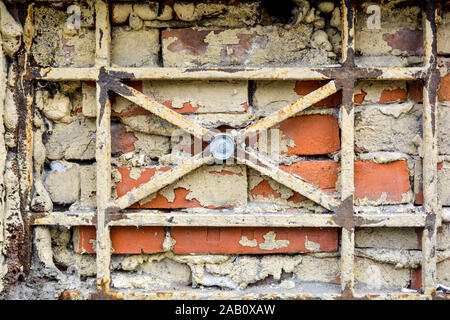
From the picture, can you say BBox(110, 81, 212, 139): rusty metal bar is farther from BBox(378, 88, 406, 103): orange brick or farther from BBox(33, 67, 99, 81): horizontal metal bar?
BBox(378, 88, 406, 103): orange brick

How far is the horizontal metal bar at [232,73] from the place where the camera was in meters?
2.13

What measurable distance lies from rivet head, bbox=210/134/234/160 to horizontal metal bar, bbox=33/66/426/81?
356 mm

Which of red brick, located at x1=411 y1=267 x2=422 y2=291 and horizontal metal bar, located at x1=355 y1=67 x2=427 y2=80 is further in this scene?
red brick, located at x1=411 y1=267 x2=422 y2=291

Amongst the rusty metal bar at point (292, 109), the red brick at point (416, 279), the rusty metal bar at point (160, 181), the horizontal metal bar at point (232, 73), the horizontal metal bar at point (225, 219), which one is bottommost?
the red brick at point (416, 279)

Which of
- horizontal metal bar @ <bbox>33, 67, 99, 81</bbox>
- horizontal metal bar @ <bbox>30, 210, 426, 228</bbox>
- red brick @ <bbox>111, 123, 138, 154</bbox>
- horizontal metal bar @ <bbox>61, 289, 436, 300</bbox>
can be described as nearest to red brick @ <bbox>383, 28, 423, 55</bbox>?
horizontal metal bar @ <bbox>30, 210, 426, 228</bbox>

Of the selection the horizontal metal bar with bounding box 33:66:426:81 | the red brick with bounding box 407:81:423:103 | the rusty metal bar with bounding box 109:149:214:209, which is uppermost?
the horizontal metal bar with bounding box 33:66:426:81

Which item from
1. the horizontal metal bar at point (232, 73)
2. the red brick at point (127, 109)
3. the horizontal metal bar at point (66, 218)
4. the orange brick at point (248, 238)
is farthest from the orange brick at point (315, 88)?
the horizontal metal bar at point (66, 218)

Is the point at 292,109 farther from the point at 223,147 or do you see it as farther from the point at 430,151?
the point at 430,151

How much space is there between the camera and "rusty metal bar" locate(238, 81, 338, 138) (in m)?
2.13

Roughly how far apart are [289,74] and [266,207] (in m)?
0.81

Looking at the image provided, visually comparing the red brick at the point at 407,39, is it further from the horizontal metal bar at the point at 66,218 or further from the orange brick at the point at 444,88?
the horizontal metal bar at the point at 66,218

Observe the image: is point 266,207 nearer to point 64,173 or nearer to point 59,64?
point 64,173

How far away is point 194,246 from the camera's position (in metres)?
2.26

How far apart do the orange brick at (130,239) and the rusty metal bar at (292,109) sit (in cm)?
82
